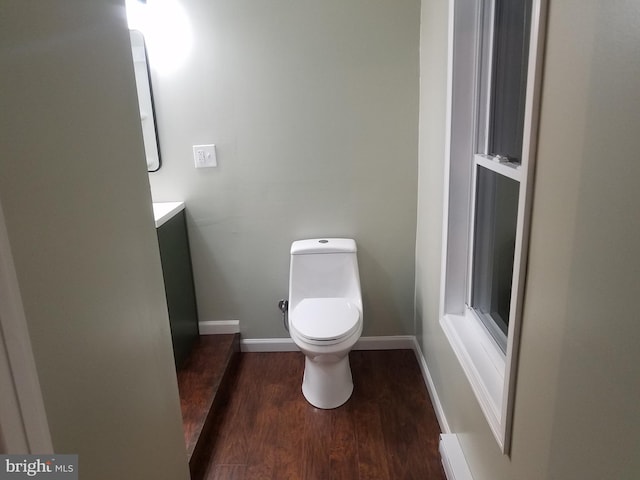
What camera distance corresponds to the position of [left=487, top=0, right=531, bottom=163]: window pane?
1.44m

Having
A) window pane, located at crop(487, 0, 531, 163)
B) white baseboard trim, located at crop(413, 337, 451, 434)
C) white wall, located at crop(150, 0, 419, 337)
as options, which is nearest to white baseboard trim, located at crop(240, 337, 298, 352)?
white wall, located at crop(150, 0, 419, 337)

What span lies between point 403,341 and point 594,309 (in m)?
1.97

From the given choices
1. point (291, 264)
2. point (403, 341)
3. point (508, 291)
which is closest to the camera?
point (508, 291)

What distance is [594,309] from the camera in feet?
2.79

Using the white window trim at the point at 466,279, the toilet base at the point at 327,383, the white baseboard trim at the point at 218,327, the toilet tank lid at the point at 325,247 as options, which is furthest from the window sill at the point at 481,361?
the white baseboard trim at the point at 218,327

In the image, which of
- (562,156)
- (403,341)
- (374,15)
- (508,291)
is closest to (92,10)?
(562,156)

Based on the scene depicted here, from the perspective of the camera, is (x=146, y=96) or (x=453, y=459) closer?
(x=453, y=459)

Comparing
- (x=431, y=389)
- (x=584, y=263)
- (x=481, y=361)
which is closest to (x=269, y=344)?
(x=431, y=389)

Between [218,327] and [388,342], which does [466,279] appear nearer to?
[388,342]

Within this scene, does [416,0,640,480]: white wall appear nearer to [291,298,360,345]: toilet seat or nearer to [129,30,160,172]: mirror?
[291,298,360,345]: toilet seat

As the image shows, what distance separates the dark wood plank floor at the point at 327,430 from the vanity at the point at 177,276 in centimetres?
36

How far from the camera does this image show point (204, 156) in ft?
8.20

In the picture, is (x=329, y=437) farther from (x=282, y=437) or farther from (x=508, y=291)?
(x=508, y=291)

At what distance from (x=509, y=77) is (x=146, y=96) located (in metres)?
1.76
